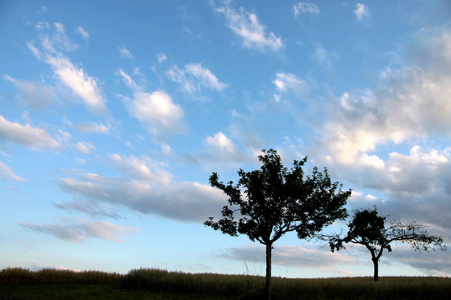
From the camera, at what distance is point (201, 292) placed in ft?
→ 112

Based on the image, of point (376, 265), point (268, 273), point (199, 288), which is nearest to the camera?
point (268, 273)

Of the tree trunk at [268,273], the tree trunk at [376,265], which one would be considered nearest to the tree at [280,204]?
the tree trunk at [268,273]

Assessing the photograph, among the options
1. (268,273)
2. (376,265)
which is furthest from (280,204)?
(376,265)

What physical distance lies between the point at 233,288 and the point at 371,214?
27.0 meters

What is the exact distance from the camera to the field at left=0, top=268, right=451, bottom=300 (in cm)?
3080

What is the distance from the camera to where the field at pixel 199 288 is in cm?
3080

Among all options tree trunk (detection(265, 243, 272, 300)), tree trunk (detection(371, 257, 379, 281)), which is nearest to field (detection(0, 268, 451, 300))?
tree trunk (detection(265, 243, 272, 300))

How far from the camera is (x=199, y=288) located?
113 feet

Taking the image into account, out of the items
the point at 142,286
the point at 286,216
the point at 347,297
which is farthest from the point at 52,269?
the point at 347,297

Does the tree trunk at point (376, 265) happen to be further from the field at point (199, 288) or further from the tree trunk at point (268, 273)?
the tree trunk at point (268, 273)

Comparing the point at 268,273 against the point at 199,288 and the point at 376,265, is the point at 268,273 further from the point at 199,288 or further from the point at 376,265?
the point at 376,265

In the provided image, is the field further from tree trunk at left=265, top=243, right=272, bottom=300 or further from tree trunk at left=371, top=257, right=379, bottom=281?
tree trunk at left=371, top=257, right=379, bottom=281

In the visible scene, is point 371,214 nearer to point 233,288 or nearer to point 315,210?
point 315,210

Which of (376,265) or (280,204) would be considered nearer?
(280,204)
